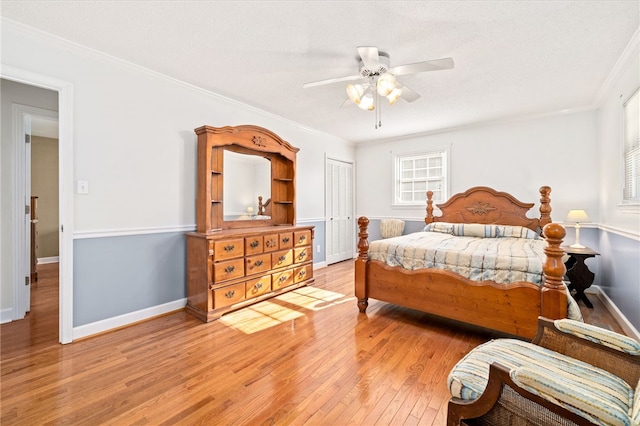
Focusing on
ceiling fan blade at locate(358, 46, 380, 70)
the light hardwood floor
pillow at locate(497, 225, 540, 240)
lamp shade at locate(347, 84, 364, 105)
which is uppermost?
ceiling fan blade at locate(358, 46, 380, 70)

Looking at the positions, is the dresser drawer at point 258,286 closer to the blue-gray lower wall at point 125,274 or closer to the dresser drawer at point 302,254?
the dresser drawer at point 302,254

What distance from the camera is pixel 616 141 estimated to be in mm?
3121

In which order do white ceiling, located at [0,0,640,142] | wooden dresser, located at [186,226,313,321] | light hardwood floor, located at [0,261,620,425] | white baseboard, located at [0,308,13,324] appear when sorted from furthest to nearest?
wooden dresser, located at [186,226,313,321], white baseboard, located at [0,308,13,324], white ceiling, located at [0,0,640,142], light hardwood floor, located at [0,261,620,425]

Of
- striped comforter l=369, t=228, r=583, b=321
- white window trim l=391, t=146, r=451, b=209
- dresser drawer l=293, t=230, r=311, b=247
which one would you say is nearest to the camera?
striped comforter l=369, t=228, r=583, b=321

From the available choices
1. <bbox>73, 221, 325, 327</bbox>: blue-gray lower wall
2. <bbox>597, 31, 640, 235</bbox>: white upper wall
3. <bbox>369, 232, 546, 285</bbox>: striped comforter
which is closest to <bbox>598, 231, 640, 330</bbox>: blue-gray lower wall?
<bbox>597, 31, 640, 235</bbox>: white upper wall

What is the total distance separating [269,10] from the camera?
6.53ft

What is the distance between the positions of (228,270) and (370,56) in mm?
2529

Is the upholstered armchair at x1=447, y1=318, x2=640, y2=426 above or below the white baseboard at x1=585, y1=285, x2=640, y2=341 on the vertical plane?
above

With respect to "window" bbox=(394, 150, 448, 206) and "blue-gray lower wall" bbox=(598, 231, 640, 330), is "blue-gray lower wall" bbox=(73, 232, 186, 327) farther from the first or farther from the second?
"blue-gray lower wall" bbox=(598, 231, 640, 330)

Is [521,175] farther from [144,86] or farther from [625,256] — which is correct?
[144,86]

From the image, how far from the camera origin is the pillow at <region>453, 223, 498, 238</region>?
12.9ft

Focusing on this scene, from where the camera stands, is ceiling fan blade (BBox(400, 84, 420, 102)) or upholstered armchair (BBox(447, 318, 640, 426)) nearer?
upholstered armchair (BBox(447, 318, 640, 426))

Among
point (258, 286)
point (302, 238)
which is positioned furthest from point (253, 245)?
point (302, 238)

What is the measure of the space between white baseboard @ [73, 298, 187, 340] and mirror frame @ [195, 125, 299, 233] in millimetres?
898
